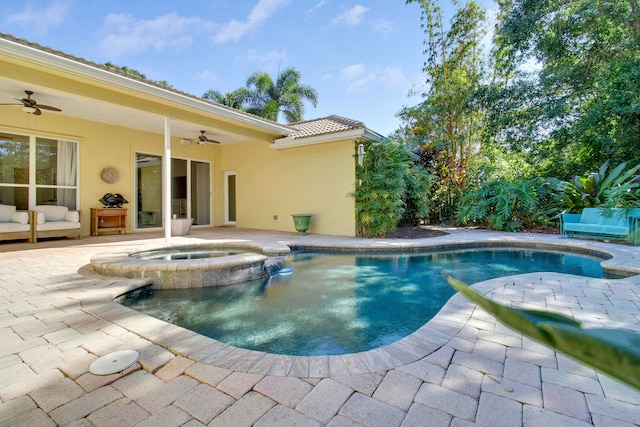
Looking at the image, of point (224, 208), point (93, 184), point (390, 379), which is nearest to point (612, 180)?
point (390, 379)

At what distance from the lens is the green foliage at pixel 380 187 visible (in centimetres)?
864

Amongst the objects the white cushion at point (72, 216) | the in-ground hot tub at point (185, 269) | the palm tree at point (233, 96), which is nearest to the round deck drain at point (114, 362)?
the in-ground hot tub at point (185, 269)

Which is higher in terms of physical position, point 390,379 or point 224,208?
point 224,208

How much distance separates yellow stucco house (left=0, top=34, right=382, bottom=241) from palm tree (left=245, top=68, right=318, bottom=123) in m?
9.14

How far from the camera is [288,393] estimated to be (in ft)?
6.30

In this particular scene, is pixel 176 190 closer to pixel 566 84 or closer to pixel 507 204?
pixel 507 204

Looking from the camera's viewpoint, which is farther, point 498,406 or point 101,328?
point 101,328

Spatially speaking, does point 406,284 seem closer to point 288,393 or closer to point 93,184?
point 288,393

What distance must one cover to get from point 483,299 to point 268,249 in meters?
6.46

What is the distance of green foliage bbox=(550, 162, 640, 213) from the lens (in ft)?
24.4

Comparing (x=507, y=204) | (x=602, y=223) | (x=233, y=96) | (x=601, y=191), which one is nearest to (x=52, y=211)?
(x=507, y=204)

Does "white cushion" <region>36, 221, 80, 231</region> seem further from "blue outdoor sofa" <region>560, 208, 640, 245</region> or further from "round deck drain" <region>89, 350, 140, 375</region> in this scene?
"blue outdoor sofa" <region>560, 208, 640, 245</region>

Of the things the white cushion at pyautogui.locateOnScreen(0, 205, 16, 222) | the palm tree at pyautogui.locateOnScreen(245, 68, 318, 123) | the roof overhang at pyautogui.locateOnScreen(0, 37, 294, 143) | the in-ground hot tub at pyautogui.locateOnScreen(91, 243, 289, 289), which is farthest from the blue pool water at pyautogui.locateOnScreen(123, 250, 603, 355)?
the palm tree at pyautogui.locateOnScreen(245, 68, 318, 123)

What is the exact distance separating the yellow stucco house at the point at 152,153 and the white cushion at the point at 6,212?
44cm
